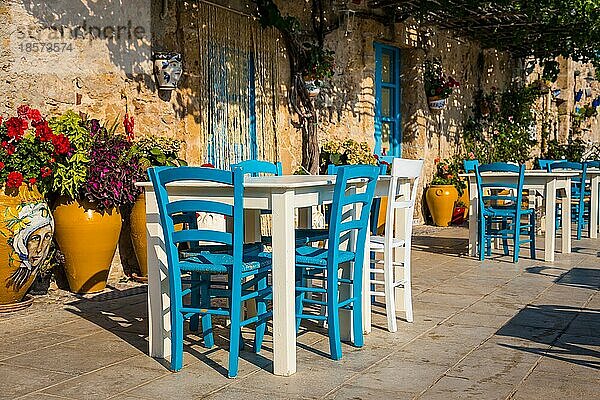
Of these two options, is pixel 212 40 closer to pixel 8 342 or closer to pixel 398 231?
pixel 398 231

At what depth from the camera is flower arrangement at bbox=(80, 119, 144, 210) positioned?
17.5ft

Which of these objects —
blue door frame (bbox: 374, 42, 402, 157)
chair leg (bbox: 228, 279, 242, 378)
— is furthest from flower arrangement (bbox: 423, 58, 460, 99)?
chair leg (bbox: 228, 279, 242, 378)

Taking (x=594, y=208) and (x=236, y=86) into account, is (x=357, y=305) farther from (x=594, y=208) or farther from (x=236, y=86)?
(x=594, y=208)

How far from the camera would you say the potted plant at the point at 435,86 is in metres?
10.4

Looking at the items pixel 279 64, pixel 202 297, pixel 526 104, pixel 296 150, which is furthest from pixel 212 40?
pixel 526 104

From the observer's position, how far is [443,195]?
9.98m

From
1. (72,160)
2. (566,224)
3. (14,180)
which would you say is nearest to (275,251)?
(14,180)

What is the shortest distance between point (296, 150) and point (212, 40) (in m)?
1.71

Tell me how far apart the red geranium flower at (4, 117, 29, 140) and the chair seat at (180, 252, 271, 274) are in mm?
1858

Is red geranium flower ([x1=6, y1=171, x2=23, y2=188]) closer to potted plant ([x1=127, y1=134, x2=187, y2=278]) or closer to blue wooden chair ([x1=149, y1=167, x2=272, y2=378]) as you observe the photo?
potted plant ([x1=127, y1=134, x2=187, y2=278])

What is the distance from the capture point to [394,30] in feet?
31.7

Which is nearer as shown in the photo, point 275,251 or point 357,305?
point 275,251

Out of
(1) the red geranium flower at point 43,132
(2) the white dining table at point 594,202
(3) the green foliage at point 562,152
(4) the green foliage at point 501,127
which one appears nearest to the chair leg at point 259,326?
(1) the red geranium flower at point 43,132

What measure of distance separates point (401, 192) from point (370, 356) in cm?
120
